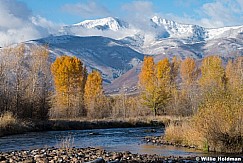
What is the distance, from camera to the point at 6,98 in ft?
154

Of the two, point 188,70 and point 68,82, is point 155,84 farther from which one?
point 188,70

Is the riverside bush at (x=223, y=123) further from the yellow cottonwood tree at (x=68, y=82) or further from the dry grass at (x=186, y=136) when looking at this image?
the yellow cottonwood tree at (x=68, y=82)

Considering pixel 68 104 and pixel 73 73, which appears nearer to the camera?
pixel 68 104

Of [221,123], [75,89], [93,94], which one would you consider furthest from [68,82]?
[221,123]

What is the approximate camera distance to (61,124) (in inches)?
1914

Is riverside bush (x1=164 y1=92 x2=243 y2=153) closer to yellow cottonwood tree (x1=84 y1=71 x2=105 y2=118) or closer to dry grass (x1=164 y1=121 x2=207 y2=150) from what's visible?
dry grass (x1=164 y1=121 x2=207 y2=150)

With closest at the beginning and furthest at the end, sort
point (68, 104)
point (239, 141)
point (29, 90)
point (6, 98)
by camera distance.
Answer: point (239, 141)
point (6, 98)
point (29, 90)
point (68, 104)

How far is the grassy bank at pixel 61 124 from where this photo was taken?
39531 millimetres

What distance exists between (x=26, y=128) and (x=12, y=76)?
8369 mm

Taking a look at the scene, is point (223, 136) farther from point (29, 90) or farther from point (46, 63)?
point (46, 63)

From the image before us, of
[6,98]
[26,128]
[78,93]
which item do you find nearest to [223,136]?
[26,128]

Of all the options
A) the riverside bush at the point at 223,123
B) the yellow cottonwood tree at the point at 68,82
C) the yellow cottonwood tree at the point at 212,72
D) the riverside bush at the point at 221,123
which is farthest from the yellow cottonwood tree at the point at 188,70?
the riverside bush at the point at 223,123

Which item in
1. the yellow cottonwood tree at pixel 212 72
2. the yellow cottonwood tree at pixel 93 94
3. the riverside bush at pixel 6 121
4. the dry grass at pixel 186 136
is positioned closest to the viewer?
the dry grass at pixel 186 136

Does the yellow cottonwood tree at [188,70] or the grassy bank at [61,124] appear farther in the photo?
the yellow cottonwood tree at [188,70]
